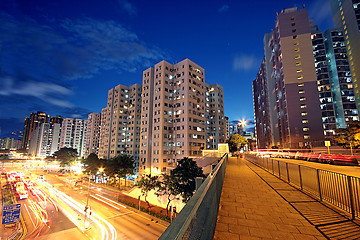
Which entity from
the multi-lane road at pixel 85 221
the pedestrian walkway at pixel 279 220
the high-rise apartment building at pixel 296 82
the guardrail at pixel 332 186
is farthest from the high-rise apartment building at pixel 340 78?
the pedestrian walkway at pixel 279 220

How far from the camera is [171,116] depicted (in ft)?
202

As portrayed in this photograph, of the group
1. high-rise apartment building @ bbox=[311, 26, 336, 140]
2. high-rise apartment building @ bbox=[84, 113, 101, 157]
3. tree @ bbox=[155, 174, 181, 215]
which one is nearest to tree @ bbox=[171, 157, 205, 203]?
tree @ bbox=[155, 174, 181, 215]

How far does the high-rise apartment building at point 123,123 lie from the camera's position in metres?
76.6

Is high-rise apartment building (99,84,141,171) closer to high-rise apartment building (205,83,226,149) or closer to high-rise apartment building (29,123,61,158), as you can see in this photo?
high-rise apartment building (205,83,226,149)

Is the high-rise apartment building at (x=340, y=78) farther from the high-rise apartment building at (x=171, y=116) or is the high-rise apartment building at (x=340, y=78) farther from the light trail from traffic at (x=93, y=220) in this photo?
the light trail from traffic at (x=93, y=220)

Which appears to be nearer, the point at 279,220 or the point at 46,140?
the point at 279,220

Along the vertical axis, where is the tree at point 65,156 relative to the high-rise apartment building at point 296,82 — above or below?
below

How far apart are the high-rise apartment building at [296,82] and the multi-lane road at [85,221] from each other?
5054 cm

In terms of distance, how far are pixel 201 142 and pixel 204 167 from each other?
28578 mm

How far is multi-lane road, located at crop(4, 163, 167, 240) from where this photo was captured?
24.3 meters

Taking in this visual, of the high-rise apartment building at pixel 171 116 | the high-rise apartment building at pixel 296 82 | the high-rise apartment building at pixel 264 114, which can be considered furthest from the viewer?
the high-rise apartment building at pixel 264 114

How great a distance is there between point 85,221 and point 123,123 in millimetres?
59287

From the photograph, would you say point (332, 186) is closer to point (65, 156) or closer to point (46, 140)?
point (65, 156)

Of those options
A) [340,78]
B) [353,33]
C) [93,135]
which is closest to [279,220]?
[340,78]
